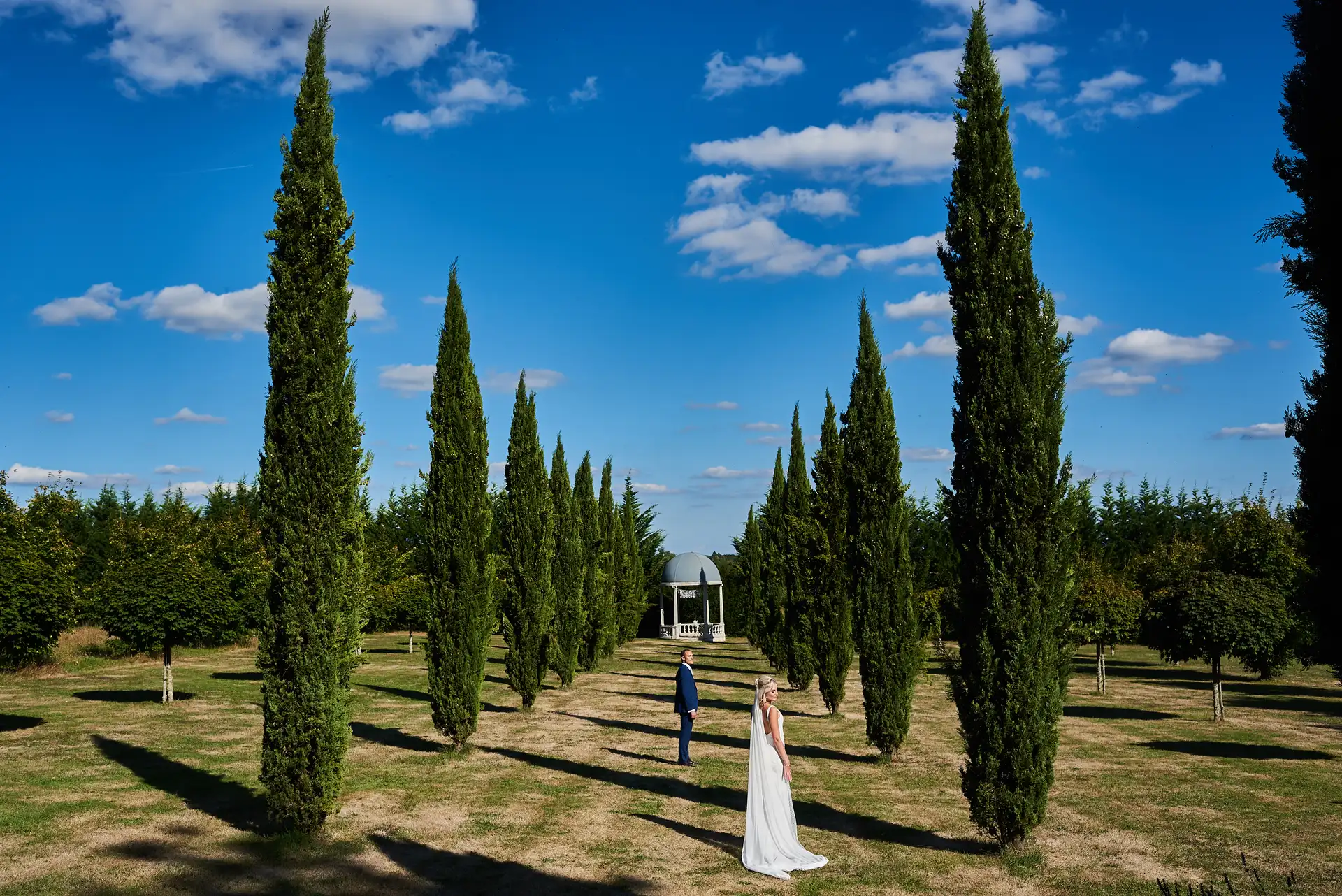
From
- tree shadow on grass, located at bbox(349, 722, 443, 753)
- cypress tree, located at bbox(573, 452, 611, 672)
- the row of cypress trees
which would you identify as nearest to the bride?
the row of cypress trees

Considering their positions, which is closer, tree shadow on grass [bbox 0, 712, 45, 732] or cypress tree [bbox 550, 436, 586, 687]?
tree shadow on grass [bbox 0, 712, 45, 732]

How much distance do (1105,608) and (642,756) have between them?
15698mm

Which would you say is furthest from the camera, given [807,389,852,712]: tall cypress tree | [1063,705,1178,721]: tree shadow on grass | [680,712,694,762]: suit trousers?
[1063,705,1178,721]: tree shadow on grass

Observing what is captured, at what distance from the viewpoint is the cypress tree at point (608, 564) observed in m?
34.4

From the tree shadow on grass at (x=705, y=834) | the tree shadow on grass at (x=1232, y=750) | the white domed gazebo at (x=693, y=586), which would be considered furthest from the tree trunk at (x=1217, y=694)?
the white domed gazebo at (x=693, y=586)

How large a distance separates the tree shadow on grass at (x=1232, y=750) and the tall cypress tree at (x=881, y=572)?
585 cm

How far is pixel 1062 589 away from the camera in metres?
10.7

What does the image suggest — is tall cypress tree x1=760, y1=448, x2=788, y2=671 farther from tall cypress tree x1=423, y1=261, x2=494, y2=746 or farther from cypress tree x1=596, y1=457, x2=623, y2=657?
tall cypress tree x1=423, y1=261, x2=494, y2=746

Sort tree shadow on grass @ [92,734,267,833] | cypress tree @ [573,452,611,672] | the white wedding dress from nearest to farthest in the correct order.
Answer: the white wedding dress
tree shadow on grass @ [92,734,267,833]
cypress tree @ [573,452,611,672]

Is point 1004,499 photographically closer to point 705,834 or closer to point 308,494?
point 705,834

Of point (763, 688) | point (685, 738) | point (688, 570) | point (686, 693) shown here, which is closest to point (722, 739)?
point (685, 738)

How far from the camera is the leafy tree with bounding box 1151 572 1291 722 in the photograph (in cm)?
2125

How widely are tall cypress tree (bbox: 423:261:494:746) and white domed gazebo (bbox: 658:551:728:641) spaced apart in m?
32.4

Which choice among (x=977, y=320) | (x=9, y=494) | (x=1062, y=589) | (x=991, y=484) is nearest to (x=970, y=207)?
(x=977, y=320)
